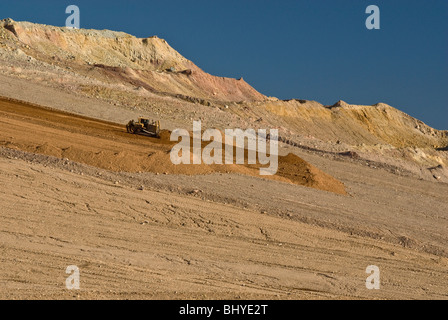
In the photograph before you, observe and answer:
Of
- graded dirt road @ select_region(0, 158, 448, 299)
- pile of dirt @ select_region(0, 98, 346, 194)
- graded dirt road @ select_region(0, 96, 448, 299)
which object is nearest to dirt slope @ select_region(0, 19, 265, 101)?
pile of dirt @ select_region(0, 98, 346, 194)

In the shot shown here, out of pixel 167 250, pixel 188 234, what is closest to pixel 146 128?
pixel 188 234

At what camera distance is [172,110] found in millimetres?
44281

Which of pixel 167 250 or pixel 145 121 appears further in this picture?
pixel 145 121

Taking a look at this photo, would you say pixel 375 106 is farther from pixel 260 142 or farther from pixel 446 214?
pixel 446 214

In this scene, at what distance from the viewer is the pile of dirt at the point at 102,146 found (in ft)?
74.0

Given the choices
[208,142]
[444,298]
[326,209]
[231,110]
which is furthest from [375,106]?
[444,298]

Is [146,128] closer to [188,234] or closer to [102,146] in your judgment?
[102,146]

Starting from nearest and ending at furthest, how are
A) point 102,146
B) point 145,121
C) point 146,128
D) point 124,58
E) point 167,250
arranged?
point 167,250 → point 102,146 → point 146,128 → point 145,121 → point 124,58

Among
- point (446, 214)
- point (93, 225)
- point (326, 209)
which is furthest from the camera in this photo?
point (446, 214)

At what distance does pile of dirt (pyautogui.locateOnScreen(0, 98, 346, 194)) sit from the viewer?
22547 mm

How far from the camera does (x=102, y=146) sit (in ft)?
87.3

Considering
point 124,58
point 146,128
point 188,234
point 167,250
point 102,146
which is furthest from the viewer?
point 124,58

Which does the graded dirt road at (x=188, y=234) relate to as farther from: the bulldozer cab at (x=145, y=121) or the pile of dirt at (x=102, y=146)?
the bulldozer cab at (x=145, y=121)

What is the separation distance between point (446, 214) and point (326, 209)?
25.4 feet
